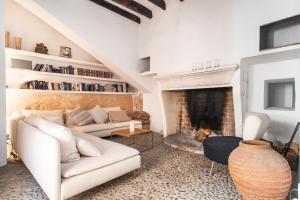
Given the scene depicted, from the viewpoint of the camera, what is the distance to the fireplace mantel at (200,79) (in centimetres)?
321

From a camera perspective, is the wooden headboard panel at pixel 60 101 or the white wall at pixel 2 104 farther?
the wooden headboard panel at pixel 60 101

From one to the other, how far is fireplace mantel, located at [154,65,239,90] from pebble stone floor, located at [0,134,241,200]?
4.79 feet

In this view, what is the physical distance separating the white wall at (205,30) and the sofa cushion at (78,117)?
6.73 ft

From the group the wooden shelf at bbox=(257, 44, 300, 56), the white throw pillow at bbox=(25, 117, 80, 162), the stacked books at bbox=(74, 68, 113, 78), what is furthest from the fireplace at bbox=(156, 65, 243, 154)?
the white throw pillow at bbox=(25, 117, 80, 162)

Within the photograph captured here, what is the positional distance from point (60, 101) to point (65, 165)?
304 cm

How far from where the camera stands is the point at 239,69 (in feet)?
10.1


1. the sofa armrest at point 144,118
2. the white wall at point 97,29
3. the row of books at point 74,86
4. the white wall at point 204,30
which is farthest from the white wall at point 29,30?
the sofa armrest at point 144,118

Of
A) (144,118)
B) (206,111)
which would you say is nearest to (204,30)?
(206,111)

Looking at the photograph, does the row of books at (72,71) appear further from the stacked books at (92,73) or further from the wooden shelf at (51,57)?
the wooden shelf at (51,57)

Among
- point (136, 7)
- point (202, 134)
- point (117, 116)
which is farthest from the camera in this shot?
point (117, 116)

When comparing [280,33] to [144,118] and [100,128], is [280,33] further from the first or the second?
[100,128]

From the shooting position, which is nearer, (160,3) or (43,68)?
(43,68)

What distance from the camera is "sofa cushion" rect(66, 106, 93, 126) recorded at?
4145mm

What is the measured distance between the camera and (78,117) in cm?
418
